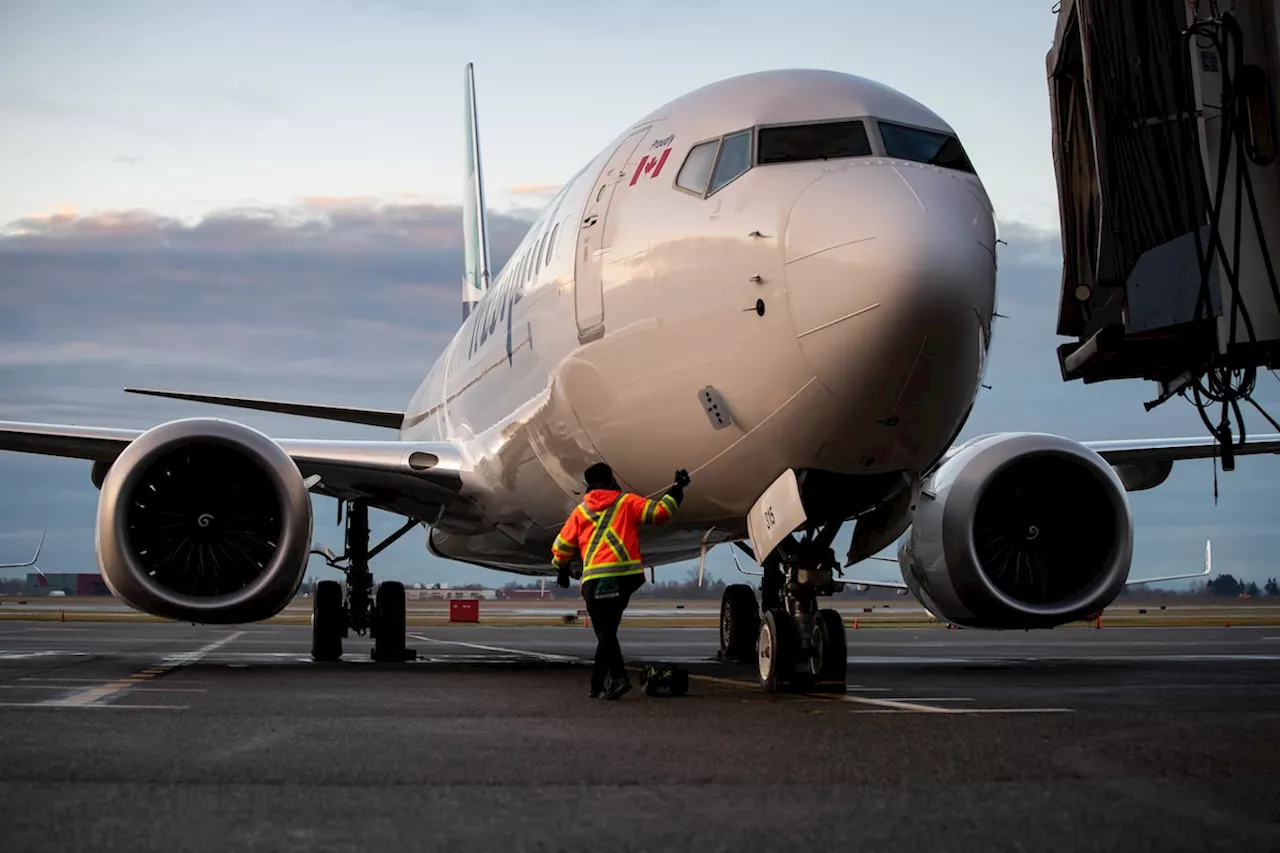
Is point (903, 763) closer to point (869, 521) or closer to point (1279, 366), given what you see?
point (1279, 366)

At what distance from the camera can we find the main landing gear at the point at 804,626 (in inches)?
347

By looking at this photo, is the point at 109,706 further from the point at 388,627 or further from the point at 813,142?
the point at 388,627

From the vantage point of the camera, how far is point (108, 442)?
12758mm

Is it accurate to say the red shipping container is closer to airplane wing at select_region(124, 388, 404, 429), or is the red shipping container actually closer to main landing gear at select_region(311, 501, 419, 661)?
airplane wing at select_region(124, 388, 404, 429)

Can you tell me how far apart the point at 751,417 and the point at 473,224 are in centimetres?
1972

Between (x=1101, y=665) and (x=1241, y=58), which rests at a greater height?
(x=1241, y=58)

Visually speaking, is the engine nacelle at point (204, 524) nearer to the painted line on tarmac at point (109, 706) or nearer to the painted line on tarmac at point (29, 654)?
the painted line on tarmac at point (29, 654)

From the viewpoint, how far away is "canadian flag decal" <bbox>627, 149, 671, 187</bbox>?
31.2 feet

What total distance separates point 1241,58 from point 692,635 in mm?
19039

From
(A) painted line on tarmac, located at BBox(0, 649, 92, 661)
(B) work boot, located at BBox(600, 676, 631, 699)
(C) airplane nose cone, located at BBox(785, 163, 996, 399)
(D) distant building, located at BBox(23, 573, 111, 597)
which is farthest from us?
(D) distant building, located at BBox(23, 573, 111, 597)

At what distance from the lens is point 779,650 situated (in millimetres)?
8883

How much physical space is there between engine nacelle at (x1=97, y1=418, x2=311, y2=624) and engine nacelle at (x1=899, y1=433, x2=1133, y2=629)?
183 inches

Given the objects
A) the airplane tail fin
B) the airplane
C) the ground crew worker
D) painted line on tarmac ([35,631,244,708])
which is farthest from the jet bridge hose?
the airplane tail fin

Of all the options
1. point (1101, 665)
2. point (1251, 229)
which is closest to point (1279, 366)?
point (1251, 229)
